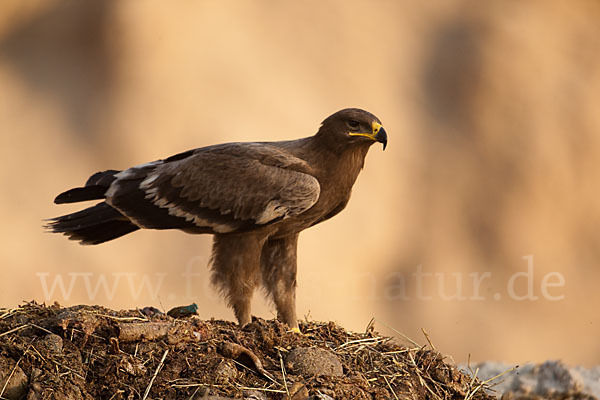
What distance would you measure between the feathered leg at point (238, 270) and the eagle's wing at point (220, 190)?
0.36 ft

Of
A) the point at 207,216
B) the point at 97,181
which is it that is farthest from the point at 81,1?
the point at 207,216

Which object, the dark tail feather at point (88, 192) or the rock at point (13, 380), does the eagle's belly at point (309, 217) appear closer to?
the dark tail feather at point (88, 192)

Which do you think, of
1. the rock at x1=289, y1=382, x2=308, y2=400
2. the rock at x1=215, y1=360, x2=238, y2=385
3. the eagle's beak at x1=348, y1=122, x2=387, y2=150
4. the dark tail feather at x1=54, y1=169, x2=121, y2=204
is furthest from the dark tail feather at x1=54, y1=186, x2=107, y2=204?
the rock at x1=289, y1=382, x2=308, y2=400

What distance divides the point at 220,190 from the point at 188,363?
1.57m

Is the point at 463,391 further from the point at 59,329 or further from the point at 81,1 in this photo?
the point at 81,1

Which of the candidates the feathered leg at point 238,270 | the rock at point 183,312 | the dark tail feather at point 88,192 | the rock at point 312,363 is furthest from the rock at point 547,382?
the dark tail feather at point 88,192

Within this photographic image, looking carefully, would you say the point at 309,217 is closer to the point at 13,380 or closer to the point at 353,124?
the point at 353,124

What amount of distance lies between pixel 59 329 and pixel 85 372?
1.06 ft

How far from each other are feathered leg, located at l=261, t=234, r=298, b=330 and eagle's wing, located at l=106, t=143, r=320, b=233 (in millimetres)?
430

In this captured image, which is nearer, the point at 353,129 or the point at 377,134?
the point at 377,134

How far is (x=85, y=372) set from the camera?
3.04m

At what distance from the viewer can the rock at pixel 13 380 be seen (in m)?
2.91

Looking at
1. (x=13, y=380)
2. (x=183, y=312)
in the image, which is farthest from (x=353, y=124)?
(x=13, y=380)

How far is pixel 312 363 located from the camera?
10.9 feet
